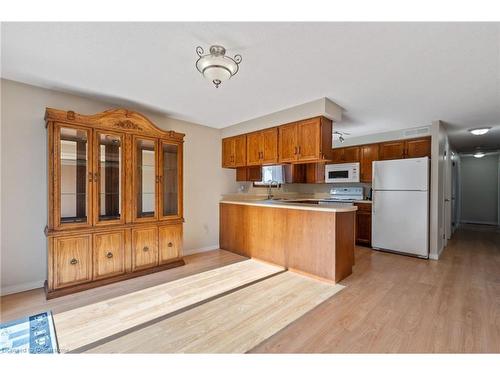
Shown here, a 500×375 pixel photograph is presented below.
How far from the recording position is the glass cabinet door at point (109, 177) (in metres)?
2.82

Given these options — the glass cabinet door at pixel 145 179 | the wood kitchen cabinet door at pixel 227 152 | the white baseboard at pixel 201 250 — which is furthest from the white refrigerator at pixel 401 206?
the glass cabinet door at pixel 145 179

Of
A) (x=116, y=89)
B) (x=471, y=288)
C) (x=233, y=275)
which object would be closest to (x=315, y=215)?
(x=233, y=275)

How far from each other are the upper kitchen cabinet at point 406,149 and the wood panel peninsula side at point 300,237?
2.17 m

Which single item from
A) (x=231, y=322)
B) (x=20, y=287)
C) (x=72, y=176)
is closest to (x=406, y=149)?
(x=231, y=322)

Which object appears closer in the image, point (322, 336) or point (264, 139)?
point (322, 336)

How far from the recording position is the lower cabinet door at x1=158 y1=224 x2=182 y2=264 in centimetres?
331

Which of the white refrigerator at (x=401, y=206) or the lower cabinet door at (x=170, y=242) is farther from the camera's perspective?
the white refrigerator at (x=401, y=206)

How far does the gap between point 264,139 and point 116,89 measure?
84.0 inches

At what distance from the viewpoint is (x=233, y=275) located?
3.11 m

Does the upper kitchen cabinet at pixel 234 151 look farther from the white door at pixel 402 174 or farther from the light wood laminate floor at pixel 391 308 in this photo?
the white door at pixel 402 174

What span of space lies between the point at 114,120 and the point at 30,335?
7.33ft

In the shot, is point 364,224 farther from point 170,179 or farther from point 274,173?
point 170,179

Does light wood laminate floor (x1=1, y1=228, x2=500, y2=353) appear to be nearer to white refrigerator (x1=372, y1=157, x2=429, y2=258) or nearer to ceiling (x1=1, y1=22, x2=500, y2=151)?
white refrigerator (x1=372, y1=157, x2=429, y2=258)
